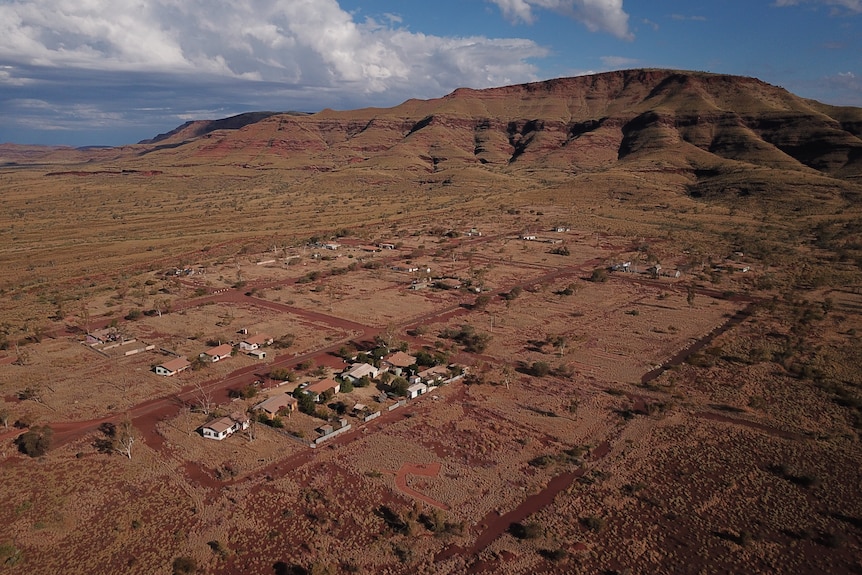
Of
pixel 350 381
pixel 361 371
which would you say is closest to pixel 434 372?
pixel 361 371

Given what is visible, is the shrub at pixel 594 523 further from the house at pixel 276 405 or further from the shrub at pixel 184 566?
the house at pixel 276 405

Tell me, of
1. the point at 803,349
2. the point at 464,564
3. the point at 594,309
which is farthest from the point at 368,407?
the point at 803,349

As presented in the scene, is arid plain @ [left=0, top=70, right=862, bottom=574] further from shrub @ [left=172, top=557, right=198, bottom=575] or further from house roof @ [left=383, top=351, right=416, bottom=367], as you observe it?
house roof @ [left=383, top=351, right=416, bottom=367]

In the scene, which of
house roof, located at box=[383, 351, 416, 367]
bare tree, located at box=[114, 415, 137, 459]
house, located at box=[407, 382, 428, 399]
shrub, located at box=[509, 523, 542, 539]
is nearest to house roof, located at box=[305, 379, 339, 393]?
house roof, located at box=[383, 351, 416, 367]

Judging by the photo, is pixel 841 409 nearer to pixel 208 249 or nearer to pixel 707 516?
pixel 707 516

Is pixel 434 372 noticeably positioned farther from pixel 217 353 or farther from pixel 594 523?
pixel 217 353

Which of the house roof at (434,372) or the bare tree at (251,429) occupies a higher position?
the house roof at (434,372)

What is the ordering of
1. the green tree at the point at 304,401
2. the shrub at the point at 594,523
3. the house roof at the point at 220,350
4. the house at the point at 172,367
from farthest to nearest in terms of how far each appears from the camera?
the house roof at the point at 220,350, the house at the point at 172,367, the green tree at the point at 304,401, the shrub at the point at 594,523

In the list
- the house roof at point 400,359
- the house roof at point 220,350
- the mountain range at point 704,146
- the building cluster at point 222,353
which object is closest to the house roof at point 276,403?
the house roof at point 400,359
